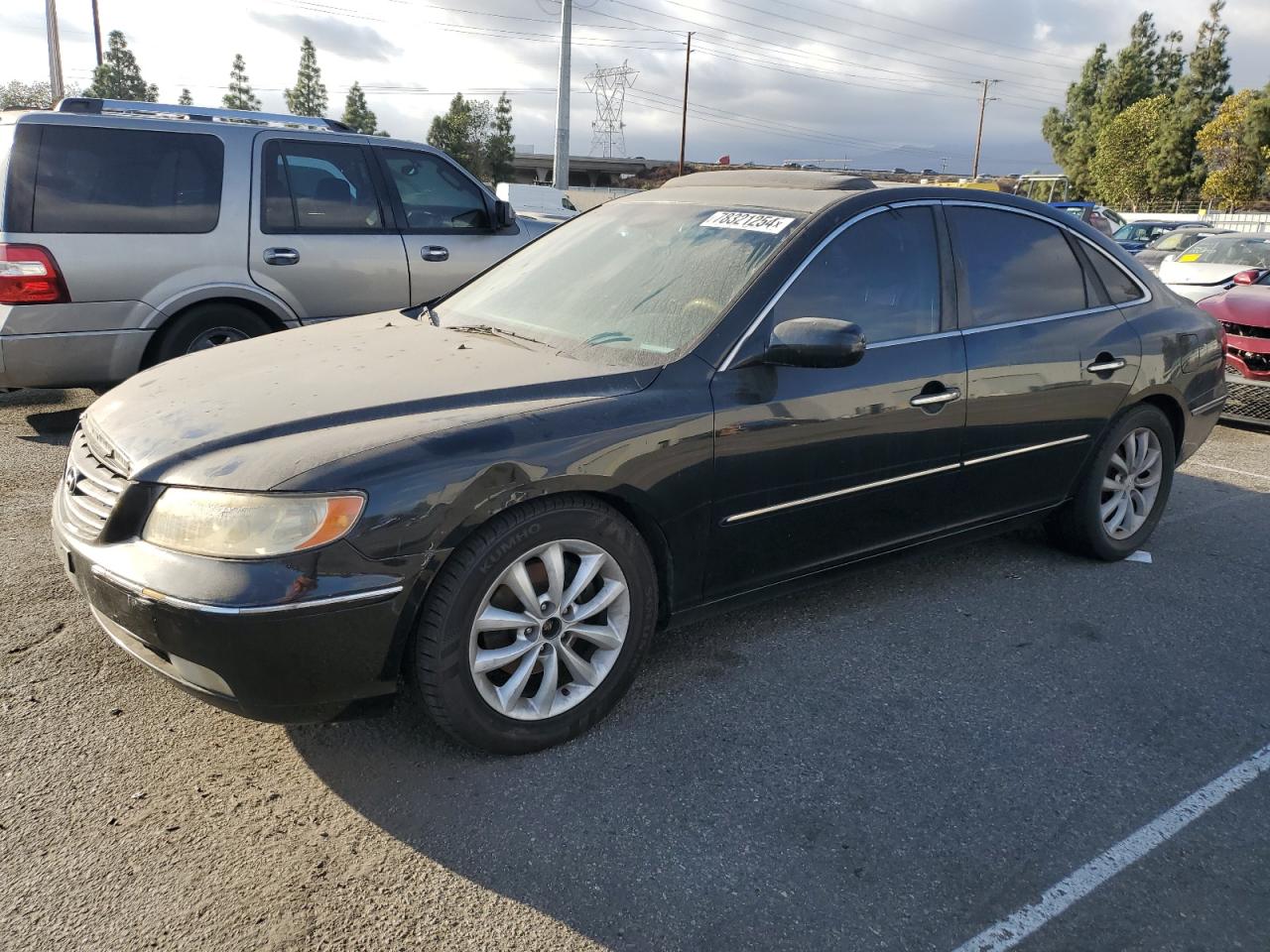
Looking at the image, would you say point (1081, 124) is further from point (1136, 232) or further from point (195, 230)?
point (195, 230)

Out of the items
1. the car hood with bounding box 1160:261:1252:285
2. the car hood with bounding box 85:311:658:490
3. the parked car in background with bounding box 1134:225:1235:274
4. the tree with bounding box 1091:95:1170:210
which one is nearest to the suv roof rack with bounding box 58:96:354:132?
the car hood with bounding box 85:311:658:490

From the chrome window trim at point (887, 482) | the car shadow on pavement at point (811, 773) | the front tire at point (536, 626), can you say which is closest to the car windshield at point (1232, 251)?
the chrome window trim at point (887, 482)

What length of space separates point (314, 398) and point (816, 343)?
1.50 metres

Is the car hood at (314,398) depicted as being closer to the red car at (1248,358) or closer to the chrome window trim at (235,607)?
the chrome window trim at (235,607)

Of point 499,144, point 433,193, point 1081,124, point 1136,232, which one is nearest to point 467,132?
point 499,144

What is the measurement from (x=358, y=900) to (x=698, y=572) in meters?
1.37

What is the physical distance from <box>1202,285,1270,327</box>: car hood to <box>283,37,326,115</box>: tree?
81.9 meters

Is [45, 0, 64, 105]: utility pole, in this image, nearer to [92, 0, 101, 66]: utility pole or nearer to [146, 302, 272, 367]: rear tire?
[92, 0, 101, 66]: utility pole

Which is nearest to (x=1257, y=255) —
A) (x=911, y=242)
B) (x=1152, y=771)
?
(x=911, y=242)

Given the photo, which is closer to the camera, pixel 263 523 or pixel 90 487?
pixel 263 523

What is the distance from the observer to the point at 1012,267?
395cm

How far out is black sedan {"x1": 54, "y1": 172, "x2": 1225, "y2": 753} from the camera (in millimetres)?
2439

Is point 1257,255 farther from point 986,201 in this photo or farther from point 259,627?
point 259,627

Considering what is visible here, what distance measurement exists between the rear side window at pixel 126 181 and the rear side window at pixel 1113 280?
4.91 meters
